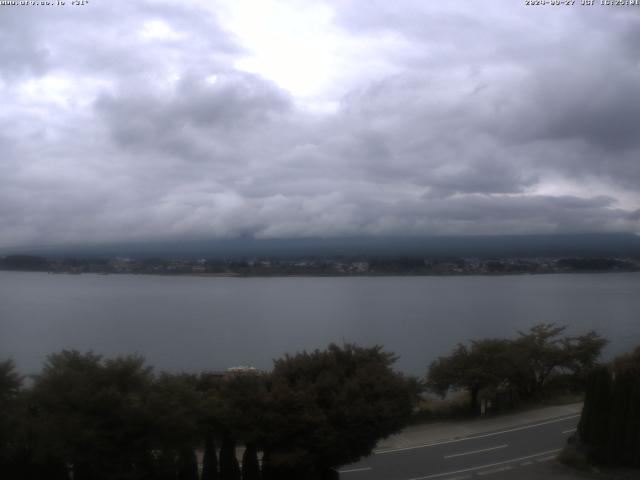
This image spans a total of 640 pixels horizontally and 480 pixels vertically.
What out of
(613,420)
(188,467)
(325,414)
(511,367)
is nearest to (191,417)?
(188,467)

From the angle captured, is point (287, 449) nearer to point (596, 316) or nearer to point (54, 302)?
point (596, 316)

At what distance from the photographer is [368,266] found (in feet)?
310

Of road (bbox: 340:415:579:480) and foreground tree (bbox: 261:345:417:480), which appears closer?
foreground tree (bbox: 261:345:417:480)

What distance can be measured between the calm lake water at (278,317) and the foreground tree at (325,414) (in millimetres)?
18944

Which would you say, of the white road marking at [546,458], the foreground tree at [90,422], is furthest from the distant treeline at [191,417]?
the white road marking at [546,458]

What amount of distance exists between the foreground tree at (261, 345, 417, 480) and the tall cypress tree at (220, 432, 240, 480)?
63 cm

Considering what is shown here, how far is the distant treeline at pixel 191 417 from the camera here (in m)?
11.9

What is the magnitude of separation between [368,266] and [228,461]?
81.5m

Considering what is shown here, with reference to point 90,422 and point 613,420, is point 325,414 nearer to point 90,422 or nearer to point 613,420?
point 90,422

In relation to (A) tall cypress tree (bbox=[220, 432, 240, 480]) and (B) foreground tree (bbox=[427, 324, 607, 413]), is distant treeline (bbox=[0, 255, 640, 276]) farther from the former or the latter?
(A) tall cypress tree (bbox=[220, 432, 240, 480])

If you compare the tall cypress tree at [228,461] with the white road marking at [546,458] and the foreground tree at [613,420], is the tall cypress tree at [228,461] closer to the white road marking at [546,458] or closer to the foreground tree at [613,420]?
the white road marking at [546,458]

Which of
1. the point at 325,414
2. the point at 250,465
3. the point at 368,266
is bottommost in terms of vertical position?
the point at 250,465

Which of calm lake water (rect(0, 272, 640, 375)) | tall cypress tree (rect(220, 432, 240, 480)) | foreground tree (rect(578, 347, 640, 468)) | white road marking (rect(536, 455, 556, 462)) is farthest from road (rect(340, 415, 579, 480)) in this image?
calm lake water (rect(0, 272, 640, 375))

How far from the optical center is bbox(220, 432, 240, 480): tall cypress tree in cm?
1348
